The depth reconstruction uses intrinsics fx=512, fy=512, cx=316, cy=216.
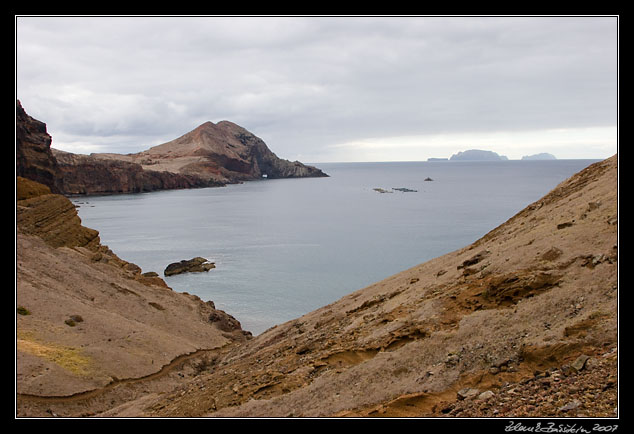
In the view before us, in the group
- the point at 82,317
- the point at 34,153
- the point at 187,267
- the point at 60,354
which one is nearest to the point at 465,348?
the point at 60,354

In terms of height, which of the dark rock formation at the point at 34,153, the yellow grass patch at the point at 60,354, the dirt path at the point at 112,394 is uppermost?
the dark rock formation at the point at 34,153

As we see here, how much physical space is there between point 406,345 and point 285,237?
238ft

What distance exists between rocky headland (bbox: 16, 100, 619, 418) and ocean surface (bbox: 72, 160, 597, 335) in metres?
16.4

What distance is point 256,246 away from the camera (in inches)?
3081

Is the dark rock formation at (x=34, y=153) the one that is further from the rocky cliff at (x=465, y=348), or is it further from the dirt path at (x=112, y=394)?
the rocky cliff at (x=465, y=348)

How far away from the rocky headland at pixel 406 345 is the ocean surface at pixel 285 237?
1641 centimetres

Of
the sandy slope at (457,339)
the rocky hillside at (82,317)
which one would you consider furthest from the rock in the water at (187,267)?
the sandy slope at (457,339)

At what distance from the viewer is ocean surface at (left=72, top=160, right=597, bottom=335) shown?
5312 centimetres

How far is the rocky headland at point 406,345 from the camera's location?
11.1m

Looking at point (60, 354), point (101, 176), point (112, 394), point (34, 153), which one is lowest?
point (112, 394)

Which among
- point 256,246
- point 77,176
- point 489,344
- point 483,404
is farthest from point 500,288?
point 77,176

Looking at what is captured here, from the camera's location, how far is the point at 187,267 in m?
61.8

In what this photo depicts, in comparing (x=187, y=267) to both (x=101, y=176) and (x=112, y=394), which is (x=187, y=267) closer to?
(x=112, y=394)

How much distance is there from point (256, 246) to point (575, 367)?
69342 mm
